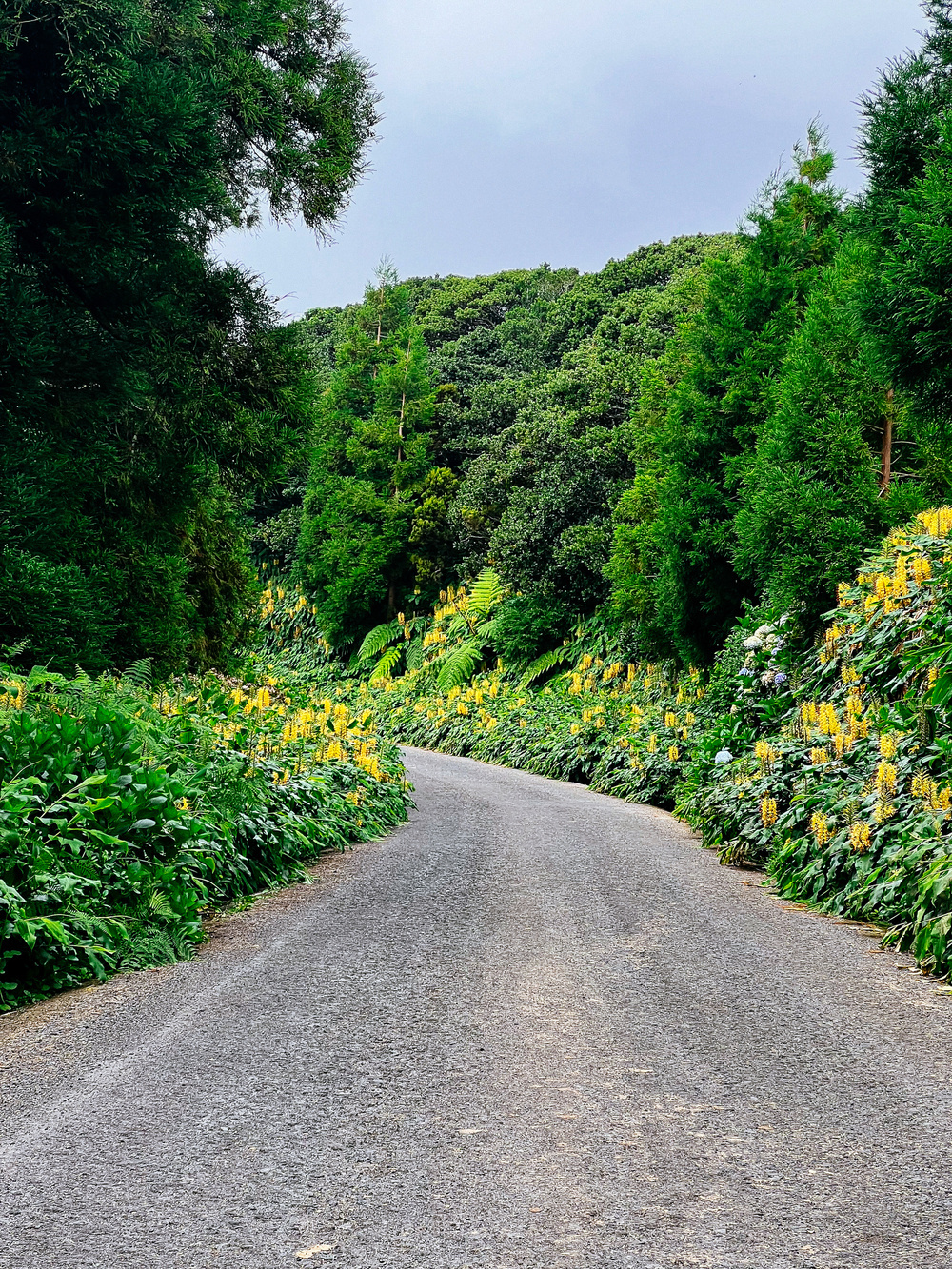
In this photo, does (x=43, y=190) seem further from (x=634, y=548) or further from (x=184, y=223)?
(x=634, y=548)

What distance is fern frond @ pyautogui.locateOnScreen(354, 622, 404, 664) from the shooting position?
1143 inches

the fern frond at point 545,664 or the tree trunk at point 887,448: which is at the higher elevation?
the tree trunk at point 887,448

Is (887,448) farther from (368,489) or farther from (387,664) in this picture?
(368,489)

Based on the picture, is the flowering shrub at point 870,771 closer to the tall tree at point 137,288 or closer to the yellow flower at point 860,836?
the yellow flower at point 860,836

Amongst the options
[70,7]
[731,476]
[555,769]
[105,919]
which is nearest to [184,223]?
[70,7]

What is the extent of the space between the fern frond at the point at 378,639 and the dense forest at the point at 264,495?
12.6 m

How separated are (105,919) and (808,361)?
896 centimetres

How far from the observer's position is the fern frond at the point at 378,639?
2903 cm

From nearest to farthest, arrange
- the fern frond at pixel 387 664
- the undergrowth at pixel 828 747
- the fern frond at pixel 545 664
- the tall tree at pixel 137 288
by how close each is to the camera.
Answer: the undergrowth at pixel 828 747 → the tall tree at pixel 137 288 → the fern frond at pixel 545 664 → the fern frond at pixel 387 664

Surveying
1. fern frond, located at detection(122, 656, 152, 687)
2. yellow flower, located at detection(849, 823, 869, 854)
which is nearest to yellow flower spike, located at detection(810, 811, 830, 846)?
yellow flower, located at detection(849, 823, 869, 854)

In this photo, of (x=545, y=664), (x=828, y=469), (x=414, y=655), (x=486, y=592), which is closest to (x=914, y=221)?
(x=828, y=469)

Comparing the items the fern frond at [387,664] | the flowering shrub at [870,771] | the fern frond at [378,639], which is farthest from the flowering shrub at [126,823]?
the fern frond at [378,639]

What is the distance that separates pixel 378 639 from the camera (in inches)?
1147

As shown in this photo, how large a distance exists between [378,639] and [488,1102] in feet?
86.5
